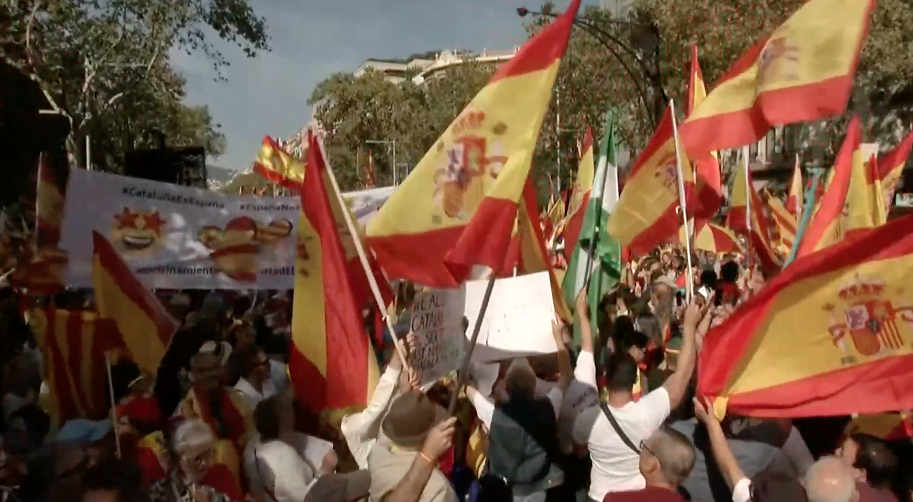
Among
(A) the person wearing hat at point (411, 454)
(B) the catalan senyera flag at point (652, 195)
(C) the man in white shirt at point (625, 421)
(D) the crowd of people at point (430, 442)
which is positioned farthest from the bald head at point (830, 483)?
(B) the catalan senyera flag at point (652, 195)

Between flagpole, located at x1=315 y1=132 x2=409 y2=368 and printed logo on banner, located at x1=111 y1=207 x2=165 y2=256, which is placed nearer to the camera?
flagpole, located at x1=315 y1=132 x2=409 y2=368

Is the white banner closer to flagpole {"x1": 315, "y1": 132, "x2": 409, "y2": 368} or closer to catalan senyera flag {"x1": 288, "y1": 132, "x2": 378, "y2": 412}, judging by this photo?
catalan senyera flag {"x1": 288, "y1": 132, "x2": 378, "y2": 412}

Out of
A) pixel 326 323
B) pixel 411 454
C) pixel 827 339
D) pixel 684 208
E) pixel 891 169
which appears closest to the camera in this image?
pixel 411 454

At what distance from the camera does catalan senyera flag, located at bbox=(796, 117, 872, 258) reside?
5.74 metres

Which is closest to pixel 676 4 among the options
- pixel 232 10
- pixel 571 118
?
pixel 571 118

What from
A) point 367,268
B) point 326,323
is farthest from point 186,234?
point 367,268

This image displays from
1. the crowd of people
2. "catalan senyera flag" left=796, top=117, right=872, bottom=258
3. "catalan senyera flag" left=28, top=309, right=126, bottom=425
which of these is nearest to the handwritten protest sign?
the crowd of people

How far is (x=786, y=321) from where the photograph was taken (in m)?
4.04

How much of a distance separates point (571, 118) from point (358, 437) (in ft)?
88.1

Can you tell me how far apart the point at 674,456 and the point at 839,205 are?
2896 millimetres

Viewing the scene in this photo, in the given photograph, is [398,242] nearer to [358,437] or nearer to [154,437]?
[358,437]

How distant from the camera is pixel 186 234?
21.3ft

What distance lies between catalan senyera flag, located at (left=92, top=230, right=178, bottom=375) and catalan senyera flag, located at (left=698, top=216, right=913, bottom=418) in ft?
9.36

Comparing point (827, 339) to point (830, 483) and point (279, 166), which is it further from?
point (279, 166)
